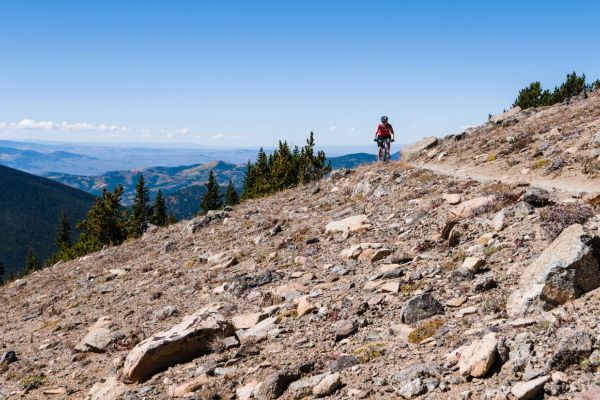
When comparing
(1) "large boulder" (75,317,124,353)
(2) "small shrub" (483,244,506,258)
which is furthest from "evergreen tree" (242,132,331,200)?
(2) "small shrub" (483,244,506,258)

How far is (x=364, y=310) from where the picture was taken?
9609 mm

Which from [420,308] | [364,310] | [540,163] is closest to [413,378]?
[420,308]

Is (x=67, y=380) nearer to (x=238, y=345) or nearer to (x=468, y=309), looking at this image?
(x=238, y=345)

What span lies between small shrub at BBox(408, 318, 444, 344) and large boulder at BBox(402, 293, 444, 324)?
31 centimetres

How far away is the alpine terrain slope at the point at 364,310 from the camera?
250 inches

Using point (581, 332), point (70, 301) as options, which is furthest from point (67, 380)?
point (581, 332)

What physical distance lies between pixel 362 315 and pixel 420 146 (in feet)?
98.4

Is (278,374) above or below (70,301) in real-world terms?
above

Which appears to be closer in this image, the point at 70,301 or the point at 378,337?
the point at 378,337

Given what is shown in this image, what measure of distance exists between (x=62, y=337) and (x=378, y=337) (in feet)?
38.2

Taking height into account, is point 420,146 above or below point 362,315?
above

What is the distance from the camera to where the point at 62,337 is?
14.3 m

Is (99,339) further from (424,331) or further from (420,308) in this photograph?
(424,331)

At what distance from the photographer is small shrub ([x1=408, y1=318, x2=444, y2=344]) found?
7.66 meters
